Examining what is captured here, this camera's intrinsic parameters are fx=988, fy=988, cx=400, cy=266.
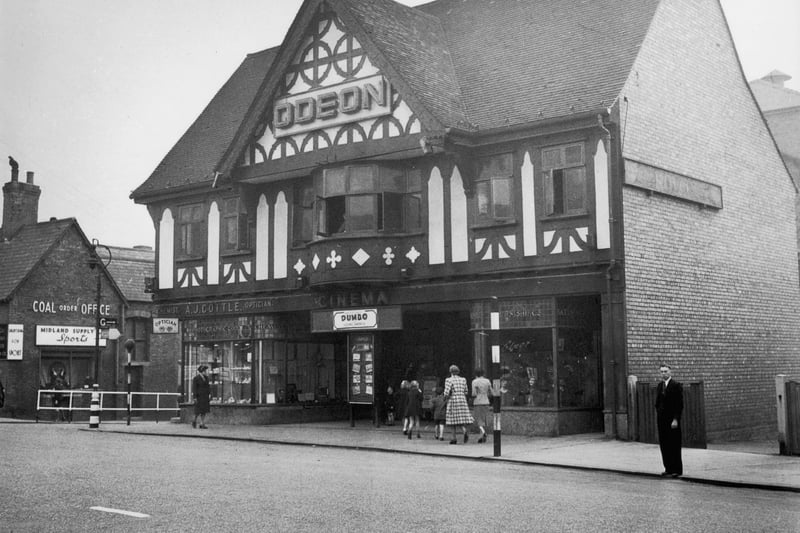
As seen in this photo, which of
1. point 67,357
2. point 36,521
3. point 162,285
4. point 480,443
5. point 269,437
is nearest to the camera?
point 36,521

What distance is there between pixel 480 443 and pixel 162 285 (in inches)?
541

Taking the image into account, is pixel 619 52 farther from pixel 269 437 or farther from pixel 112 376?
pixel 112 376

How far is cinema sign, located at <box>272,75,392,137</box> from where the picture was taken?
965 inches

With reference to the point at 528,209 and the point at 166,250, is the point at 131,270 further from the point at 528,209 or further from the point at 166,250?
the point at 528,209

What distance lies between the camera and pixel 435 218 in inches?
965

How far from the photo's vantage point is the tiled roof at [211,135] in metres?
30.6

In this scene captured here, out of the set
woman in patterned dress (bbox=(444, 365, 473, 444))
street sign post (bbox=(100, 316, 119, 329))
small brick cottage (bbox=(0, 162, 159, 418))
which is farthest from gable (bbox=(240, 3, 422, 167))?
small brick cottage (bbox=(0, 162, 159, 418))

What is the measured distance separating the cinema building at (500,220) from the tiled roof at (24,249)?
13.2 m

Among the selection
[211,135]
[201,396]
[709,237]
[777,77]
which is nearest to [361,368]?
[201,396]

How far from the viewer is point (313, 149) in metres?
26.0

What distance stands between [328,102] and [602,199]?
7840 millimetres

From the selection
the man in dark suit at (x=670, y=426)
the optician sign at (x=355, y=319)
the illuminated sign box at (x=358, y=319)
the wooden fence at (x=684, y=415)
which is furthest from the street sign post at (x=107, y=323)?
the man in dark suit at (x=670, y=426)

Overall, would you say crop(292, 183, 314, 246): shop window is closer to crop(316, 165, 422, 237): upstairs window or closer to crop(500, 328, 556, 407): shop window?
crop(316, 165, 422, 237): upstairs window

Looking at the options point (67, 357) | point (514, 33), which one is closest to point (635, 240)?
point (514, 33)
